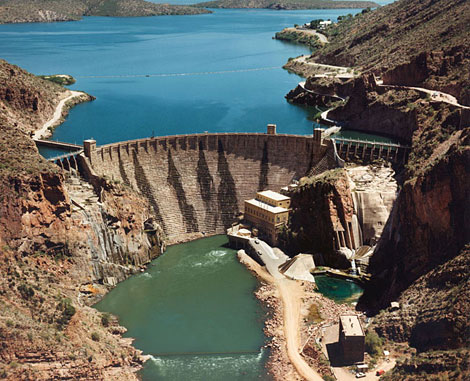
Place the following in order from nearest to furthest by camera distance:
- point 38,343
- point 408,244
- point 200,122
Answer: point 38,343 < point 408,244 < point 200,122

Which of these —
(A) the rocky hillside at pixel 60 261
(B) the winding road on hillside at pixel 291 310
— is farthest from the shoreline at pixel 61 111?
(B) the winding road on hillside at pixel 291 310

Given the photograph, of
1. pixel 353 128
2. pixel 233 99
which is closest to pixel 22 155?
pixel 353 128

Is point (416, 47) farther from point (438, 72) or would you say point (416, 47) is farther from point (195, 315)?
point (195, 315)

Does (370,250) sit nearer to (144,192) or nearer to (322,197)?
(322,197)

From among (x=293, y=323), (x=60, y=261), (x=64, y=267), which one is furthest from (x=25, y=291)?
(x=293, y=323)

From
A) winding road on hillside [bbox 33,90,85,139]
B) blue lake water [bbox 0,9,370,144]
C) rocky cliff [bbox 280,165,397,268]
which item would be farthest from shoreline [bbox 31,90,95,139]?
rocky cliff [bbox 280,165,397,268]

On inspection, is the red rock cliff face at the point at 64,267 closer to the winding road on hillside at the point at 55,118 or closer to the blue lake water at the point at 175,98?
the winding road on hillside at the point at 55,118

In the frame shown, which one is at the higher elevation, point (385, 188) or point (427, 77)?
point (427, 77)
